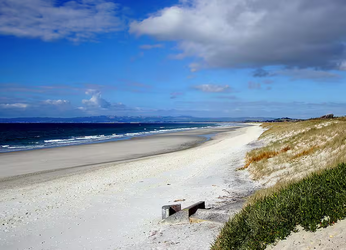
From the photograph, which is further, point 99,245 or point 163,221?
point 163,221

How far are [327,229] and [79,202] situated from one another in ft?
29.0

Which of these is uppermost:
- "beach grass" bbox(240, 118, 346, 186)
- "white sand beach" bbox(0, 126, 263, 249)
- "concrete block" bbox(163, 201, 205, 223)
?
"beach grass" bbox(240, 118, 346, 186)

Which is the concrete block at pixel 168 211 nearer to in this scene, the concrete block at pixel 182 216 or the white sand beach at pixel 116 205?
the concrete block at pixel 182 216

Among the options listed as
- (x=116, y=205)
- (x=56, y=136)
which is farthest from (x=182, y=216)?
(x=56, y=136)

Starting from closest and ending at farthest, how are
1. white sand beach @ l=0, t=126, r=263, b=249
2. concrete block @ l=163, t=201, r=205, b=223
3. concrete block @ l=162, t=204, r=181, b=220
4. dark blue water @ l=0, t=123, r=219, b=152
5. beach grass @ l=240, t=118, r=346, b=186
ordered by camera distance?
white sand beach @ l=0, t=126, r=263, b=249 → concrete block @ l=163, t=201, r=205, b=223 → concrete block @ l=162, t=204, r=181, b=220 → beach grass @ l=240, t=118, r=346, b=186 → dark blue water @ l=0, t=123, r=219, b=152

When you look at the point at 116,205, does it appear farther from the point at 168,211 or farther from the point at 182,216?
the point at 182,216

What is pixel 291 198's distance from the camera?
5.19m

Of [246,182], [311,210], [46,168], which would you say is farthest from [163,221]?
[46,168]

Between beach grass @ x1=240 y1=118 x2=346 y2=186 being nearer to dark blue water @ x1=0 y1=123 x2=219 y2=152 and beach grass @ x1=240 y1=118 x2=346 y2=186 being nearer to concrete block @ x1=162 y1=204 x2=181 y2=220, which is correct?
concrete block @ x1=162 y1=204 x2=181 y2=220

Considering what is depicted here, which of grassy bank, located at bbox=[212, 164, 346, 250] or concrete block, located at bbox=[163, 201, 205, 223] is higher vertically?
grassy bank, located at bbox=[212, 164, 346, 250]

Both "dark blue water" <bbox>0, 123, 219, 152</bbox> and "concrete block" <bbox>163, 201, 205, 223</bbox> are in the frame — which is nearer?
"concrete block" <bbox>163, 201, 205, 223</bbox>

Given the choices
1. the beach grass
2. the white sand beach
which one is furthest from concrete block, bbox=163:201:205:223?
the beach grass

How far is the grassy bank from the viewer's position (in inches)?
180

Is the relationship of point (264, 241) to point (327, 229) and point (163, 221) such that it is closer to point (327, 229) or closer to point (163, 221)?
point (327, 229)
